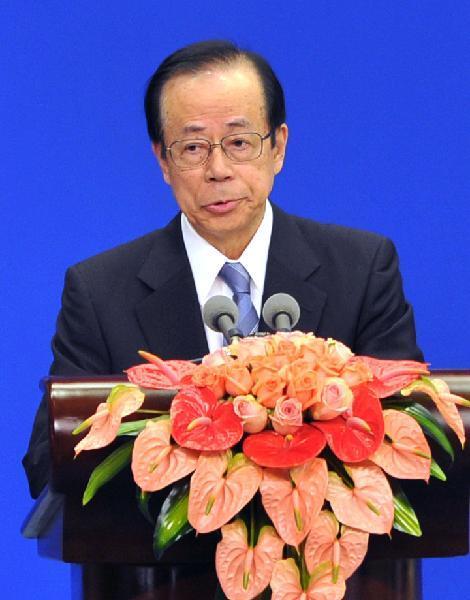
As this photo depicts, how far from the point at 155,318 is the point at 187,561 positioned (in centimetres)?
66

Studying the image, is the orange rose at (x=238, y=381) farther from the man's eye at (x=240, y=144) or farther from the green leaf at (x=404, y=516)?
the man's eye at (x=240, y=144)

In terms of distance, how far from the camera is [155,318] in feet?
6.26

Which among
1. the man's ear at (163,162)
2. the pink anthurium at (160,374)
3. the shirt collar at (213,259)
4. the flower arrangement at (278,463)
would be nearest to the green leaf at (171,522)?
the flower arrangement at (278,463)

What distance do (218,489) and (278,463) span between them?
59 millimetres

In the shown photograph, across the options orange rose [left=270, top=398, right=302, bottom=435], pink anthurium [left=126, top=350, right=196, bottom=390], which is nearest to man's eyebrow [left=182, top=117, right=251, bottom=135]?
pink anthurium [left=126, top=350, right=196, bottom=390]

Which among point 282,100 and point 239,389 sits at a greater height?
point 282,100

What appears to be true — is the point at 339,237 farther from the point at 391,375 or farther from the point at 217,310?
the point at 391,375

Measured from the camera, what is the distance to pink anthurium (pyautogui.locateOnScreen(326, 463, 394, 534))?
1168 mm

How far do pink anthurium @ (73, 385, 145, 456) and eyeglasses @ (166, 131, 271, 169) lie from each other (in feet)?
2.35

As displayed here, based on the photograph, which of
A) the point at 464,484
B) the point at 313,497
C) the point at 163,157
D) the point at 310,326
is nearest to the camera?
the point at 313,497

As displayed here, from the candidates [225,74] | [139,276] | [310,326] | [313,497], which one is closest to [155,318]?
[139,276]

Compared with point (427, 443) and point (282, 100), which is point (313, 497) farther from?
point (282, 100)

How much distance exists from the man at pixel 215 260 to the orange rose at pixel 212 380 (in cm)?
65

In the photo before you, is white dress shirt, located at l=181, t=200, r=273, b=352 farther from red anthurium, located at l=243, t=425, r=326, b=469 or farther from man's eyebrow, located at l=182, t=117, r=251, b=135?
red anthurium, located at l=243, t=425, r=326, b=469
